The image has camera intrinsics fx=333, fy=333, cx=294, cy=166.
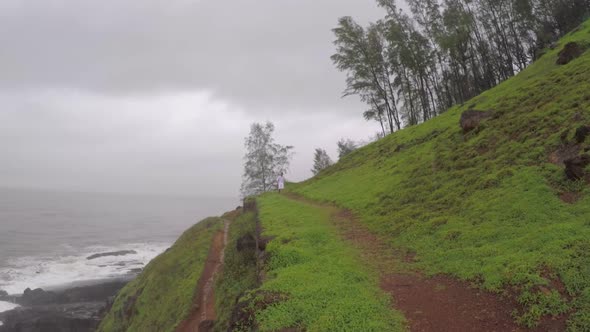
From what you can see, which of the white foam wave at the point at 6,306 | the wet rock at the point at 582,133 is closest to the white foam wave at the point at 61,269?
the white foam wave at the point at 6,306

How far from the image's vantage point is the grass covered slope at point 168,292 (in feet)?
60.8

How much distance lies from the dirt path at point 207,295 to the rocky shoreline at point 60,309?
17036 millimetres

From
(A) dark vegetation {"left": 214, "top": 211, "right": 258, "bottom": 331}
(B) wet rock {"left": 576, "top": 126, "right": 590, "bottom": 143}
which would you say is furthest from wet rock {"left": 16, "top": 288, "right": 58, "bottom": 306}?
(B) wet rock {"left": 576, "top": 126, "right": 590, "bottom": 143}

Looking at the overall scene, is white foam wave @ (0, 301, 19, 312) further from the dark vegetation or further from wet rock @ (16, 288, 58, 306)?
the dark vegetation

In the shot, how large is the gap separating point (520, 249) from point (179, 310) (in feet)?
53.0

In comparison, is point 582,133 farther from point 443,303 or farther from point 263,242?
point 263,242

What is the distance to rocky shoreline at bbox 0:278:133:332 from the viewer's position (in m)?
32.6

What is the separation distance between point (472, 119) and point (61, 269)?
64987 millimetres

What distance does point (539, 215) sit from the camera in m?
9.98

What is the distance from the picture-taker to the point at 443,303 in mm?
7805

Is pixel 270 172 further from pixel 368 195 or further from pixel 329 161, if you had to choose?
pixel 368 195

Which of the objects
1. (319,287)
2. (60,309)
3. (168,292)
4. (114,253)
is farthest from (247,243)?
(114,253)

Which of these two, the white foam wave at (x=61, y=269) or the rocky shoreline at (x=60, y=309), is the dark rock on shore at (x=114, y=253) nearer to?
the white foam wave at (x=61, y=269)

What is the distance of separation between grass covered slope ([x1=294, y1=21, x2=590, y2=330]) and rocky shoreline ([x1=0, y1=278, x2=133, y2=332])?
2833cm
